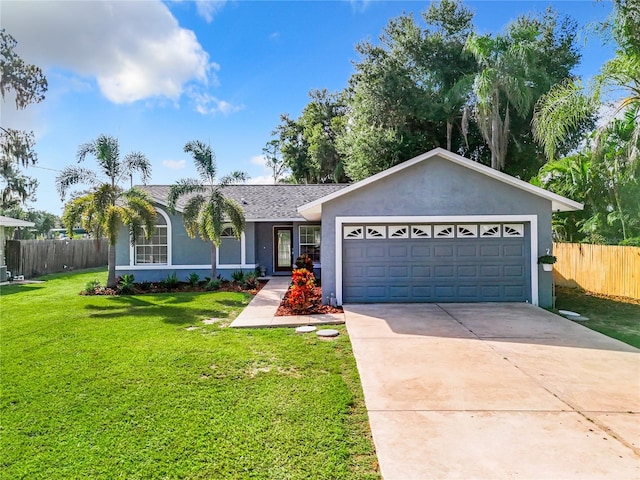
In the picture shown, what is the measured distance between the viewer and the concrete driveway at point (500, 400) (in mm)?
3395

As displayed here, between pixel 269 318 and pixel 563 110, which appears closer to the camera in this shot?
pixel 269 318

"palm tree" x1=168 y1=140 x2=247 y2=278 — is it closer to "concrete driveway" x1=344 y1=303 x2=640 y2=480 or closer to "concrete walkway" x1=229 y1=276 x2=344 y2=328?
"concrete walkway" x1=229 y1=276 x2=344 y2=328

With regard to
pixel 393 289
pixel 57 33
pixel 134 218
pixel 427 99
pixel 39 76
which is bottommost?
→ pixel 393 289

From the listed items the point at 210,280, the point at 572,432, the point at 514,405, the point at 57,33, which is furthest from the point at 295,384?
the point at 57,33

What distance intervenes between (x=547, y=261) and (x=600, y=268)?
13.1 ft

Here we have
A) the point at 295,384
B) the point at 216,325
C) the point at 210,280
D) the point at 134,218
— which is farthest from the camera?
the point at 210,280

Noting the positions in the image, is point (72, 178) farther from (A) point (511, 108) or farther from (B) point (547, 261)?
(A) point (511, 108)

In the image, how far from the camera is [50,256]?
19953mm

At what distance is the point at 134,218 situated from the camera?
12773 mm

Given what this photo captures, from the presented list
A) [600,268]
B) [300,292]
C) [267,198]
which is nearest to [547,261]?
[600,268]

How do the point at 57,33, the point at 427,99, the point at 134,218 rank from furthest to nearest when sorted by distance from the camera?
1. the point at 427,99
2. the point at 134,218
3. the point at 57,33

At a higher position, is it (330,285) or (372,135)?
(372,135)

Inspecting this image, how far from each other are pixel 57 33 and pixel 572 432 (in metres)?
14.2

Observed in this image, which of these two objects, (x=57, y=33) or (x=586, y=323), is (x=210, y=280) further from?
(x=586, y=323)
